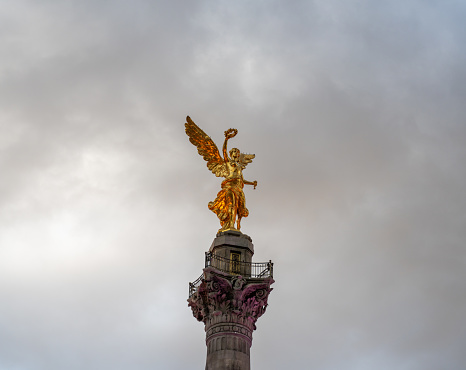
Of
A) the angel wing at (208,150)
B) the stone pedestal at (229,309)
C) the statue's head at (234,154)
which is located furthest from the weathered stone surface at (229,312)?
the statue's head at (234,154)

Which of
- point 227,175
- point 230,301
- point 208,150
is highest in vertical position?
point 208,150

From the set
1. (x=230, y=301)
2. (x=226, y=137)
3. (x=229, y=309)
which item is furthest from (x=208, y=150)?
(x=229, y=309)

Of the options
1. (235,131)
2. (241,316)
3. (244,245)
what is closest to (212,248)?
(244,245)

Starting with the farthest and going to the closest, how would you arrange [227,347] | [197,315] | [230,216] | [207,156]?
[207,156]
[230,216]
[197,315]
[227,347]

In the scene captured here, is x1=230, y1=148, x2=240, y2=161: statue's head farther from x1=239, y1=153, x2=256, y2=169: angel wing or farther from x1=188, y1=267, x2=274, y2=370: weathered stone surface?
x1=188, y1=267, x2=274, y2=370: weathered stone surface

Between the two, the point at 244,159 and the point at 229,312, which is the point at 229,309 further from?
the point at 244,159

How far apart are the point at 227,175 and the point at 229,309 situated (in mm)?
9366

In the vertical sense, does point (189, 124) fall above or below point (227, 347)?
above

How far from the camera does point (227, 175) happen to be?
46.5 meters

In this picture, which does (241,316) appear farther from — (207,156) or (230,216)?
(207,156)

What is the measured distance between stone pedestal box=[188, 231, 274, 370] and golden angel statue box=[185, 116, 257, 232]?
3738 mm

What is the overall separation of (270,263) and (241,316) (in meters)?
3.45

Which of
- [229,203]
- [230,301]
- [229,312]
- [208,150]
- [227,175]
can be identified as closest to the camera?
[229,312]

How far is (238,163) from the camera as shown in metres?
47.2
